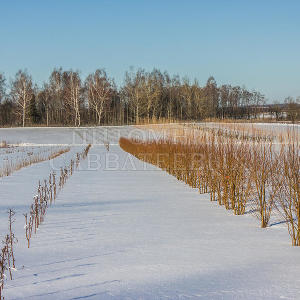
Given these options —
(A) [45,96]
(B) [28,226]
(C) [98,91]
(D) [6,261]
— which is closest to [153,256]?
(D) [6,261]

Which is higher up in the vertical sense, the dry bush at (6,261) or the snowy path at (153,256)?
the dry bush at (6,261)

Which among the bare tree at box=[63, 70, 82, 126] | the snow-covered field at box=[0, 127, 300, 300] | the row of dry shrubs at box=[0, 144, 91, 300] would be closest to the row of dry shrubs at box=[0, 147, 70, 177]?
the row of dry shrubs at box=[0, 144, 91, 300]

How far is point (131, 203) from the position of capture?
5.17 meters

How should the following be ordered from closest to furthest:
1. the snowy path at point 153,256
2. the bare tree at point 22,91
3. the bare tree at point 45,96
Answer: the snowy path at point 153,256 → the bare tree at point 22,91 → the bare tree at point 45,96

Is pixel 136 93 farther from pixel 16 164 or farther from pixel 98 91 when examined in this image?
pixel 16 164

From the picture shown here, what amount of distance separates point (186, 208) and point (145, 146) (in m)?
8.75

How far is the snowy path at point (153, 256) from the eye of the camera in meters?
2.25

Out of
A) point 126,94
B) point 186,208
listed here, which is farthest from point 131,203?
point 126,94

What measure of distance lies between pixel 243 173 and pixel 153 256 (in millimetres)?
2441

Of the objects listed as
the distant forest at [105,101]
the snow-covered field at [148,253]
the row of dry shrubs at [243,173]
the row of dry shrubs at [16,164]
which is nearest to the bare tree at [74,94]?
the distant forest at [105,101]

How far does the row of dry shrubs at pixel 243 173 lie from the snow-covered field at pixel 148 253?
0.27 metres

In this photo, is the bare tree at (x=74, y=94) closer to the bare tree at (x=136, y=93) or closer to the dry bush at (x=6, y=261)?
the bare tree at (x=136, y=93)

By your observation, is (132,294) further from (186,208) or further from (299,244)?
(186,208)

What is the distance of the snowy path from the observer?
2.25 meters
